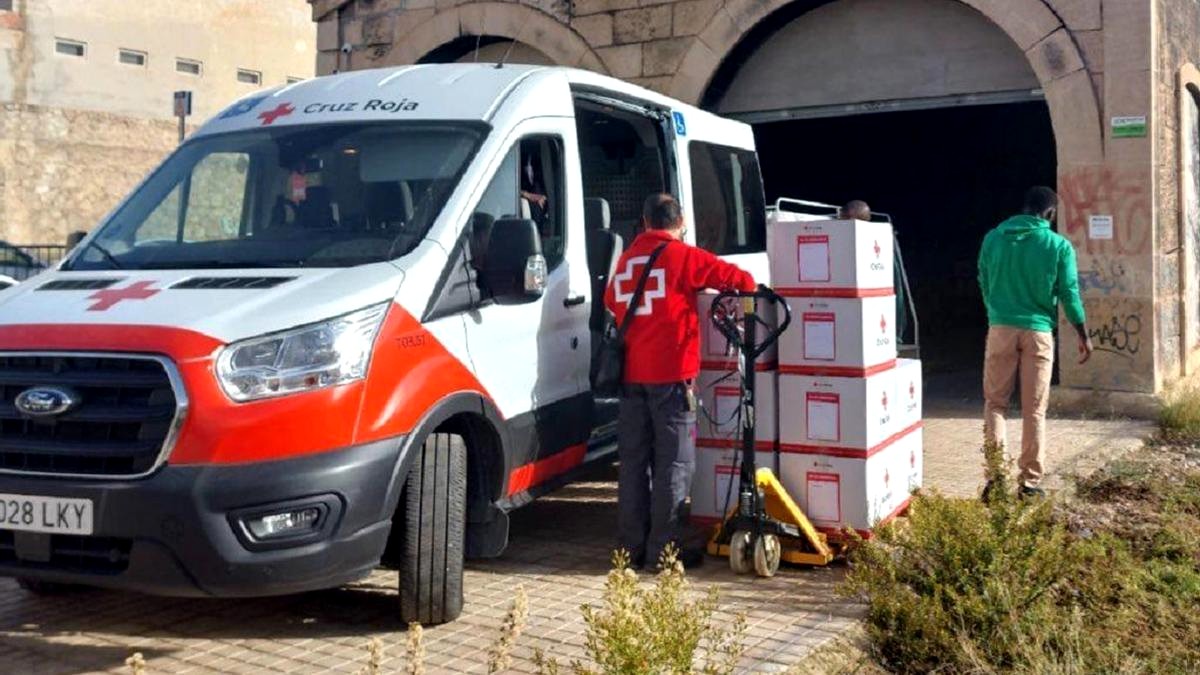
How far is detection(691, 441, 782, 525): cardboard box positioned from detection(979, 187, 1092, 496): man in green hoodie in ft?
5.95

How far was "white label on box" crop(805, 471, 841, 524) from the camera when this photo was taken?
233 inches

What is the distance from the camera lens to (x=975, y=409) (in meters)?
11.7

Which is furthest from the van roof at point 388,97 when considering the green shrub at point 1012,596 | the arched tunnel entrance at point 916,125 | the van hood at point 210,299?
the arched tunnel entrance at point 916,125

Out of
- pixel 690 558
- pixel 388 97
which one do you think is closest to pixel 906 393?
pixel 690 558

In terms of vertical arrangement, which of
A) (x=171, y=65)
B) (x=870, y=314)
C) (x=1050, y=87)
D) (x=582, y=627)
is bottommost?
(x=582, y=627)

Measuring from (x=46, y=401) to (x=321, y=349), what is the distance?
967 mm

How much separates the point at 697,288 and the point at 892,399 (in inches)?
49.7

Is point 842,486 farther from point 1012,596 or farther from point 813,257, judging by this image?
point 1012,596

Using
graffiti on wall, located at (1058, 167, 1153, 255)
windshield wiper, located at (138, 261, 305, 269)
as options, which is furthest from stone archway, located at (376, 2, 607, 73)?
windshield wiper, located at (138, 261, 305, 269)

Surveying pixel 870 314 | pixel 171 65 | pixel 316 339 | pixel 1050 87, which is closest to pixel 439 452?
pixel 316 339

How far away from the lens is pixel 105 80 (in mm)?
37906

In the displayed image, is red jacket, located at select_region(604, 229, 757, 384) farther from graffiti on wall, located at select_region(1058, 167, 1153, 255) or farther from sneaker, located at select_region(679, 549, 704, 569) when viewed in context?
graffiti on wall, located at select_region(1058, 167, 1153, 255)

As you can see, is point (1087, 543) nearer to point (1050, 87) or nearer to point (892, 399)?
point (892, 399)

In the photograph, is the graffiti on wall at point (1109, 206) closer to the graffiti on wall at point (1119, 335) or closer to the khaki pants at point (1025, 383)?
the graffiti on wall at point (1119, 335)
